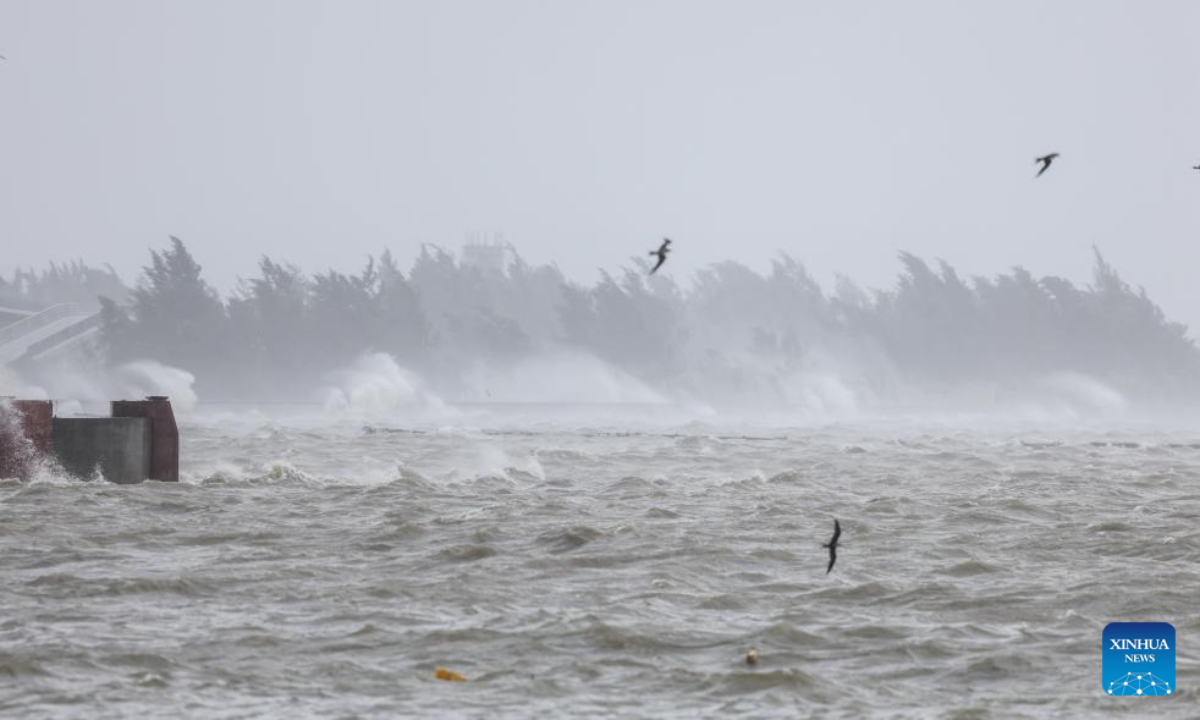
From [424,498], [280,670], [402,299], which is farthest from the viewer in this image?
[402,299]

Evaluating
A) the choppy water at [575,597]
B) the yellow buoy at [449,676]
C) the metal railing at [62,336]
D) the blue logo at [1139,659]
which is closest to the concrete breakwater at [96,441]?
the choppy water at [575,597]

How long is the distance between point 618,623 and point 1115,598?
18.4 ft

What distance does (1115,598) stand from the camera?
16734 mm

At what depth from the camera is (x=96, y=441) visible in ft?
94.3

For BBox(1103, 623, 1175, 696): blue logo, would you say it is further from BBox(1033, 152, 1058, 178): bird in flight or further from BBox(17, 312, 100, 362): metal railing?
BBox(17, 312, 100, 362): metal railing

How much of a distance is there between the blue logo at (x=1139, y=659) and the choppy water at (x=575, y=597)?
0.16 m

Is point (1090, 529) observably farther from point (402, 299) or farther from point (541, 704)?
point (402, 299)

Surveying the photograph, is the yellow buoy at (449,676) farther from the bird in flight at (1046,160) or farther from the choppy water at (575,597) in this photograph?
the bird in flight at (1046,160)

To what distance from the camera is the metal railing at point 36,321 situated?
115 metres

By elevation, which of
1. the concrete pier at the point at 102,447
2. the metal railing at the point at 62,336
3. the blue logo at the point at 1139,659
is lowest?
the blue logo at the point at 1139,659

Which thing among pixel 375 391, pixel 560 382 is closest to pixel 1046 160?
pixel 375 391

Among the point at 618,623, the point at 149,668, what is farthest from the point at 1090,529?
the point at 149,668

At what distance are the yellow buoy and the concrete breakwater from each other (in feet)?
56.4

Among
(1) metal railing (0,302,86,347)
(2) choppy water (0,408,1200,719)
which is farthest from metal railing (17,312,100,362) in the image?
(2) choppy water (0,408,1200,719)
